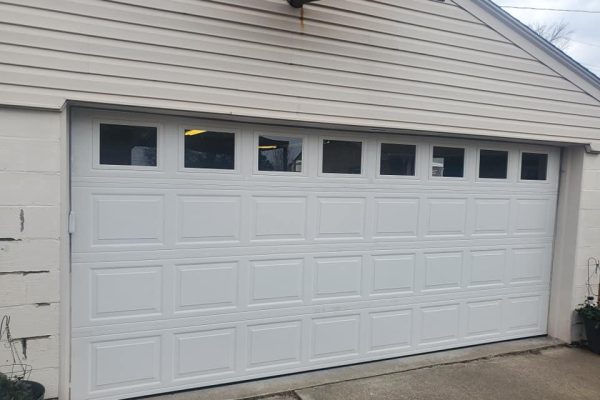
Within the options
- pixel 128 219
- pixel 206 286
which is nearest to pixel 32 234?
pixel 128 219

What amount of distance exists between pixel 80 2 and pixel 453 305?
417 centimetres

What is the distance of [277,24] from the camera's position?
344 centimetres

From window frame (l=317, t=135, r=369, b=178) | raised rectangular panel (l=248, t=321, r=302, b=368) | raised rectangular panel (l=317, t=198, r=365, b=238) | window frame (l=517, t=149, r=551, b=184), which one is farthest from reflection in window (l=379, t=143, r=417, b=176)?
raised rectangular panel (l=248, t=321, r=302, b=368)

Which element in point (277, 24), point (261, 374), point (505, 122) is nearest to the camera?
point (277, 24)

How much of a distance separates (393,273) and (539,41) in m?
2.70

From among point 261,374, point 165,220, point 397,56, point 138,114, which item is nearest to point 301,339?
point 261,374

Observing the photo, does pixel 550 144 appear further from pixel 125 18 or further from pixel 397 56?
pixel 125 18

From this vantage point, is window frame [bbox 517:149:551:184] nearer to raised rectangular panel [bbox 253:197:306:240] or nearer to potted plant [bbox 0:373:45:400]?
raised rectangular panel [bbox 253:197:306:240]

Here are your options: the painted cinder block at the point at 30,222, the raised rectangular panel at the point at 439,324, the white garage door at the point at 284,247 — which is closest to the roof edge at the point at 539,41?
the white garage door at the point at 284,247

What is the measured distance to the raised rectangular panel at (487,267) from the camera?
15.3ft

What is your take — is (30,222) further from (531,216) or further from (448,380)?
(531,216)

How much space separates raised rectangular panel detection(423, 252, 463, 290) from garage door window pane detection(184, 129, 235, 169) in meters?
2.20

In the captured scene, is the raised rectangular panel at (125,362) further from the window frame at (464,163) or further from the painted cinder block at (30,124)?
the window frame at (464,163)

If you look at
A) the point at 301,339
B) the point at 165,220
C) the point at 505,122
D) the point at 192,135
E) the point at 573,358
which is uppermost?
the point at 505,122
